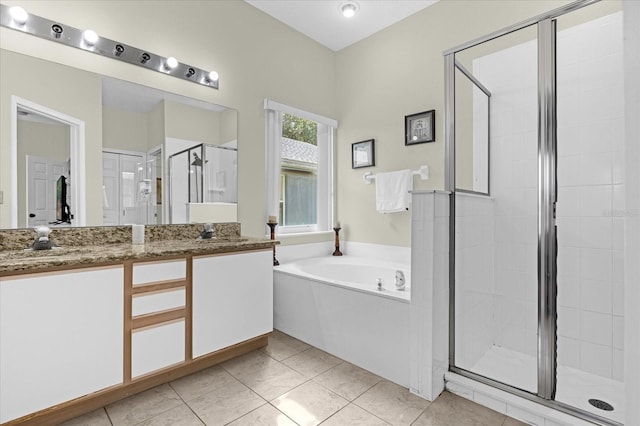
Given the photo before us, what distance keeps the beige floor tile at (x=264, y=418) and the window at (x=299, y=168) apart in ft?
5.65

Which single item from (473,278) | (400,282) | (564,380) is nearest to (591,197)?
(473,278)

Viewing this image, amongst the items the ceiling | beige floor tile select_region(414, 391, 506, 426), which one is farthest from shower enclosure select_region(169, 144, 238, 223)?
beige floor tile select_region(414, 391, 506, 426)

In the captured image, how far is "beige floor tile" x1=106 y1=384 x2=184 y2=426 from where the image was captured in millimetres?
1558

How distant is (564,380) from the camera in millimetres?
1834

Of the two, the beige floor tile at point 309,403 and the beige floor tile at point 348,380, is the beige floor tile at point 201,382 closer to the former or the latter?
the beige floor tile at point 309,403

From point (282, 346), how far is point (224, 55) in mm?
2412

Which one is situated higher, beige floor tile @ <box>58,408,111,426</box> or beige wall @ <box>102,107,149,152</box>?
beige wall @ <box>102,107,149,152</box>

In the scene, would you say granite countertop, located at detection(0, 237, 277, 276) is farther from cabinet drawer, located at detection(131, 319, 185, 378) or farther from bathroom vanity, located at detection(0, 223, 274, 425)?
cabinet drawer, located at detection(131, 319, 185, 378)

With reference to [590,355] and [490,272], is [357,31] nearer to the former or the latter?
[490,272]

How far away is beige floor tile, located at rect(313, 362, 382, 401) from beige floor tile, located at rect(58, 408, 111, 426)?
3.56 ft

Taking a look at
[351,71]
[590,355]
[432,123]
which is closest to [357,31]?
[351,71]

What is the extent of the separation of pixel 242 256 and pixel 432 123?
195cm

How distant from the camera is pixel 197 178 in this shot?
97.5 inches

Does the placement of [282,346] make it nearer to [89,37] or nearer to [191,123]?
[191,123]
